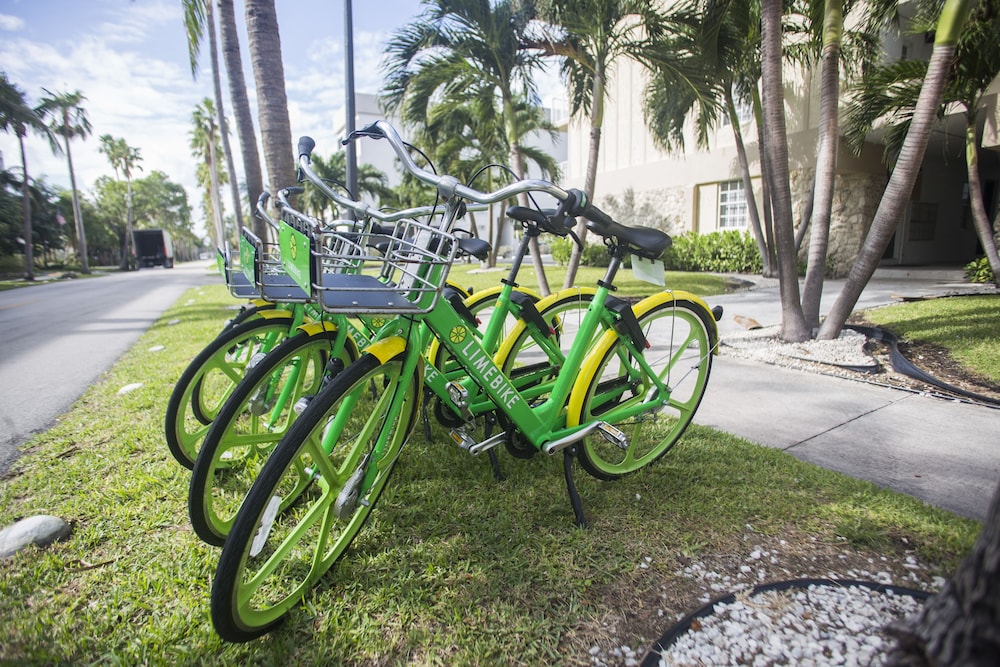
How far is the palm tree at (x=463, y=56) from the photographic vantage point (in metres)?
7.24

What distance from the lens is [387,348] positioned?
1.82 metres

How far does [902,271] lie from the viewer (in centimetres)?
1236

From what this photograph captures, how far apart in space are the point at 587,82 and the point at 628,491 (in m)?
7.39

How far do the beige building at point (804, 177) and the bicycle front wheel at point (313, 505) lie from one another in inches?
379

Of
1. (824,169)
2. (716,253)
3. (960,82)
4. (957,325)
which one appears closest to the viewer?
(824,169)

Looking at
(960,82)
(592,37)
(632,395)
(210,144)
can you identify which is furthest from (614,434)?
(210,144)

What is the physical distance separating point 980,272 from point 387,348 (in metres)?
12.2

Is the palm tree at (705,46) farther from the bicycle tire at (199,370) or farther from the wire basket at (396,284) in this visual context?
the bicycle tire at (199,370)

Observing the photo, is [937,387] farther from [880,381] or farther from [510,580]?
[510,580]

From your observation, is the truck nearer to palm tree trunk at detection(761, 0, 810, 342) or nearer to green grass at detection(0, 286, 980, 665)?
green grass at detection(0, 286, 980, 665)

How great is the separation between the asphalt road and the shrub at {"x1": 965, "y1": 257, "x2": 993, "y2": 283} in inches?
529

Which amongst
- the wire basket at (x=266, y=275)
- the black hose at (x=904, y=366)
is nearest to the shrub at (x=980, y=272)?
the black hose at (x=904, y=366)

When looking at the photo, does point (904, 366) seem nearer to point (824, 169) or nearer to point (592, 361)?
point (824, 169)

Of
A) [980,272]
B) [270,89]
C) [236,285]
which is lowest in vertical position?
[980,272]
